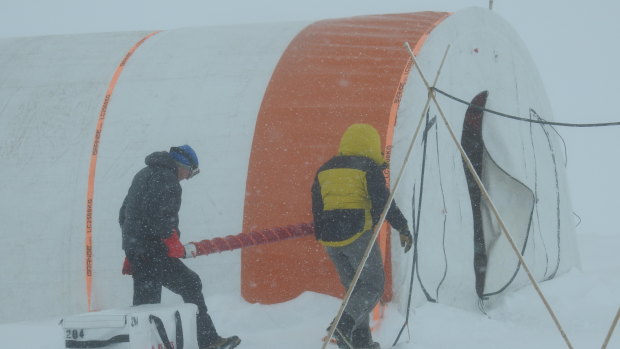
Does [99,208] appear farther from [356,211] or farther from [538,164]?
[538,164]

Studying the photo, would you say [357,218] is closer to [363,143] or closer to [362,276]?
[362,276]

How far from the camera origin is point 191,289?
5.05 m

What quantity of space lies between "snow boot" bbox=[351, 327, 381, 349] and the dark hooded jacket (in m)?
1.35

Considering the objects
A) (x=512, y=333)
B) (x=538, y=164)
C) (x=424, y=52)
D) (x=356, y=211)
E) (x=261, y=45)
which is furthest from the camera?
(x=538, y=164)

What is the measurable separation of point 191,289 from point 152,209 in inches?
23.5

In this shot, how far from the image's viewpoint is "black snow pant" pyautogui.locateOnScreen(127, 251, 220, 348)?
500cm

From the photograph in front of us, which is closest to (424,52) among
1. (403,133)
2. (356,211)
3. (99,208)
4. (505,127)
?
(403,133)

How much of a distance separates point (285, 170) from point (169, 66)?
1813mm

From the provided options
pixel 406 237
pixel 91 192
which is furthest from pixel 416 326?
pixel 91 192

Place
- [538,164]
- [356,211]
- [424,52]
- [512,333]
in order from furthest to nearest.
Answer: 1. [538,164]
2. [424,52]
3. [512,333]
4. [356,211]

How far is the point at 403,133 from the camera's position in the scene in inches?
238

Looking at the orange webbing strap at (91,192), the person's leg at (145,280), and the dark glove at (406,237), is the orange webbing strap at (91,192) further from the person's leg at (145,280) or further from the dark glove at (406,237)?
the dark glove at (406,237)

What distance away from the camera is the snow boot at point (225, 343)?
5.02m

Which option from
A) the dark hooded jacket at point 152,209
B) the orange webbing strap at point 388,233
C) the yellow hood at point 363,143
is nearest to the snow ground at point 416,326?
the orange webbing strap at point 388,233
